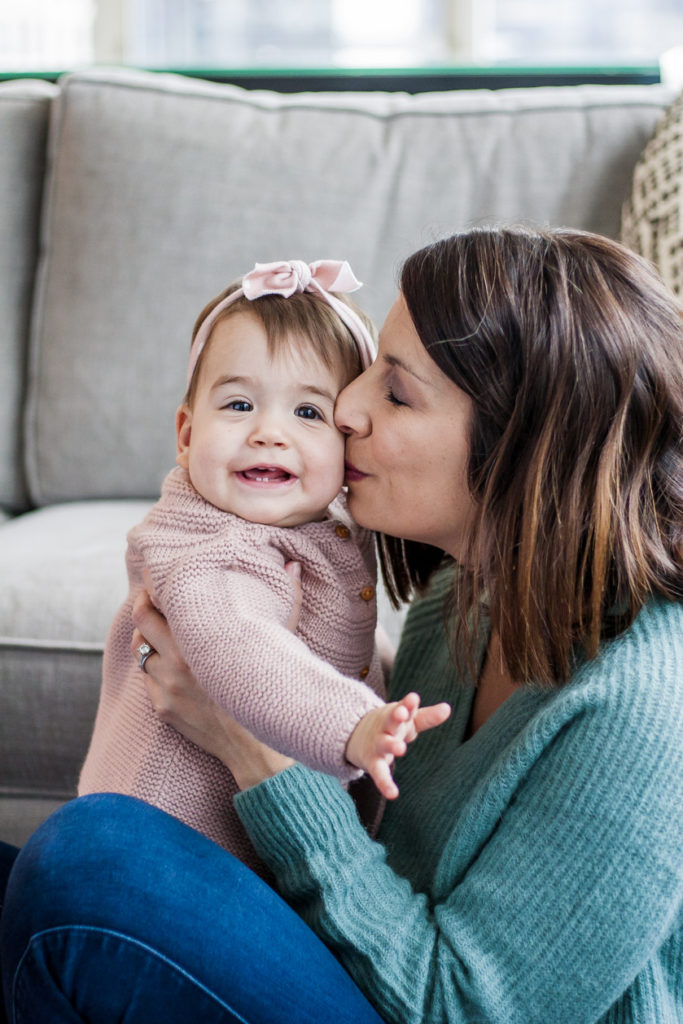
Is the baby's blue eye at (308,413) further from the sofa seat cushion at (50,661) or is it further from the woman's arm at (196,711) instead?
the sofa seat cushion at (50,661)

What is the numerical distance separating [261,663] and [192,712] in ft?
0.56

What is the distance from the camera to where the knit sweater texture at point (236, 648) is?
0.73 m

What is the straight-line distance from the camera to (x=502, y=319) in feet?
2.79

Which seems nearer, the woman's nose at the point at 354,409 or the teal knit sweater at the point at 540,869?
the teal knit sweater at the point at 540,869

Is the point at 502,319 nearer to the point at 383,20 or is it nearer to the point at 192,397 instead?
the point at 192,397

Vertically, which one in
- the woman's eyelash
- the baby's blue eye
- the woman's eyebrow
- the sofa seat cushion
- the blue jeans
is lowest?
the sofa seat cushion

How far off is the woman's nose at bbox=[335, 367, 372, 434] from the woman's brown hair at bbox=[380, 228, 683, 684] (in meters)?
0.09

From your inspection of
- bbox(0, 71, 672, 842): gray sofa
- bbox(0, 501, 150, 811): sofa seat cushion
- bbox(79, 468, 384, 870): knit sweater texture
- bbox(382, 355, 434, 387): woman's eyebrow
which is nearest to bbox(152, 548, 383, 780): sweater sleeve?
bbox(79, 468, 384, 870): knit sweater texture

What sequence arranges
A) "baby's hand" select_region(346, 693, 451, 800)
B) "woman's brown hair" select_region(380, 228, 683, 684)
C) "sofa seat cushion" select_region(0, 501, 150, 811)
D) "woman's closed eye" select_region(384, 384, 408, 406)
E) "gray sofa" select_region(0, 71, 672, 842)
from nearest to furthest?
"baby's hand" select_region(346, 693, 451, 800)
"woman's brown hair" select_region(380, 228, 683, 684)
"woman's closed eye" select_region(384, 384, 408, 406)
"sofa seat cushion" select_region(0, 501, 150, 811)
"gray sofa" select_region(0, 71, 672, 842)

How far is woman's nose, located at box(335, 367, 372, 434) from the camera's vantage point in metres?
0.93

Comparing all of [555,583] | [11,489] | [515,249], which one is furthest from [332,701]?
[11,489]

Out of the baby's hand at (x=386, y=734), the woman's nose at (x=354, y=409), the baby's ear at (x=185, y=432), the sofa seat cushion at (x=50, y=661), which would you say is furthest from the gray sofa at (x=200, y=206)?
the baby's hand at (x=386, y=734)

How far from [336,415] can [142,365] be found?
0.84 metres

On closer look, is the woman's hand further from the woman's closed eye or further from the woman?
the woman's closed eye
